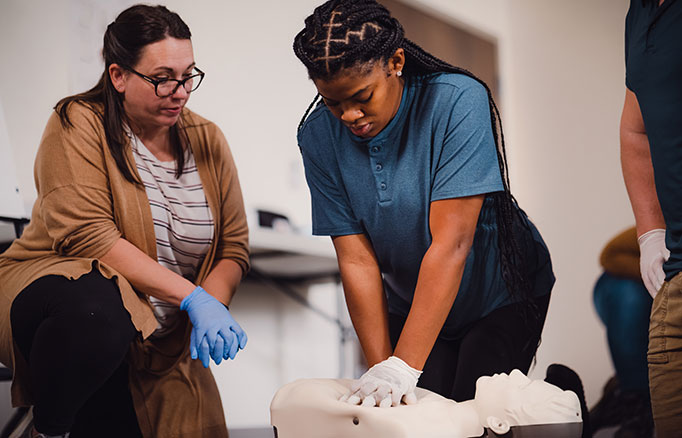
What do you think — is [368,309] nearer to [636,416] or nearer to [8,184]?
[8,184]

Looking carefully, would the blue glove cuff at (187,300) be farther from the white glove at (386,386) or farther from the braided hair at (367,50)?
the braided hair at (367,50)

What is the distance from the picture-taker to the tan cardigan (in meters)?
1.27

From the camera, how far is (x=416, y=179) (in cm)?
123

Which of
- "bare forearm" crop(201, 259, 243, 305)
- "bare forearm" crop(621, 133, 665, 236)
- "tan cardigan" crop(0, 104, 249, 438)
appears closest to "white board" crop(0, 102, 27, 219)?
"tan cardigan" crop(0, 104, 249, 438)

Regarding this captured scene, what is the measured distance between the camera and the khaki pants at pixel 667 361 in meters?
1.03

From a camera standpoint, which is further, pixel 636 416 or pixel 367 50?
pixel 636 416

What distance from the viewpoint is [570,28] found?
104 inches

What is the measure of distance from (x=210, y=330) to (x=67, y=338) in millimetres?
249

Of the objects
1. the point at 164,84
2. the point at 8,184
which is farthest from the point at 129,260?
the point at 8,184

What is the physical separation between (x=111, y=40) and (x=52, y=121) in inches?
8.0

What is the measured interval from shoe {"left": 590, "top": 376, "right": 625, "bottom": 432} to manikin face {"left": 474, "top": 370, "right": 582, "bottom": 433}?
106cm

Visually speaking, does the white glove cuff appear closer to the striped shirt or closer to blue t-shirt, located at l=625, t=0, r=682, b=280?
blue t-shirt, located at l=625, t=0, r=682, b=280

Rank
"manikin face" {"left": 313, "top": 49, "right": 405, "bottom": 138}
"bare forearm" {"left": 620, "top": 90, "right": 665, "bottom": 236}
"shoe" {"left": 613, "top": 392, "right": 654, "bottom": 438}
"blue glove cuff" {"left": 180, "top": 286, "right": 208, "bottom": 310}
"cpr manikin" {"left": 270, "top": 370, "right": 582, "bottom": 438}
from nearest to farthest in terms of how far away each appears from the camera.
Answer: "cpr manikin" {"left": 270, "top": 370, "right": 582, "bottom": 438} → "manikin face" {"left": 313, "top": 49, "right": 405, "bottom": 138} → "bare forearm" {"left": 620, "top": 90, "right": 665, "bottom": 236} → "blue glove cuff" {"left": 180, "top": 286, "right": 208, "bottom": 310} → "shoe" {"left": 613, "top": 392, "right": 654, "bottom": 438}

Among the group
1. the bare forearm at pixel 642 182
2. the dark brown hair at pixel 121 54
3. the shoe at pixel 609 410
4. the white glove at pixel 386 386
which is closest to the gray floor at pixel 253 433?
the white glove at pixel 386 386
